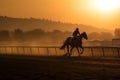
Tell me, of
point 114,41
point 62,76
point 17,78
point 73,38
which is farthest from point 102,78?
point 114,41

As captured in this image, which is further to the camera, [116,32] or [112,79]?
[116,32]

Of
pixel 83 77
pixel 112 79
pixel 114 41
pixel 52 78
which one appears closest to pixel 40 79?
pixel 52 78

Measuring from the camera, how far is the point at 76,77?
18531 millimetres

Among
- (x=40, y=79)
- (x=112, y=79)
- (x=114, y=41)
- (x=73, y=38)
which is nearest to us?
(x=112, y=79)

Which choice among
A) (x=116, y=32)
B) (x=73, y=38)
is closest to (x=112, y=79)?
(x=73, y=38)

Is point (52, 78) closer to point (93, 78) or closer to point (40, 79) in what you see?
point (40, 79)

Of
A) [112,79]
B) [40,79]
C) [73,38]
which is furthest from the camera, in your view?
[73,38]

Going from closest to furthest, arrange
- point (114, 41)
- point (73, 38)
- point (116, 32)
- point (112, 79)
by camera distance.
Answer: point (112, 79), point (73, 38), point (114, 41), point (116, 32)

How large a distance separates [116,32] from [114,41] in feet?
326

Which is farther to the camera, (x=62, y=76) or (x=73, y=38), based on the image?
(x=73, y=38)

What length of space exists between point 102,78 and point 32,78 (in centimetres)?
327

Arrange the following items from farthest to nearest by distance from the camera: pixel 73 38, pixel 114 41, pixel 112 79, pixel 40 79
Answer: pixel 114 41
pixel 73 38
pixel 40 79
pixel 112 79

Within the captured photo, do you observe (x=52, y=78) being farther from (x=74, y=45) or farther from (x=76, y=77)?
(x=74, y=45)

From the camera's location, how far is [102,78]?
17.5 meters
